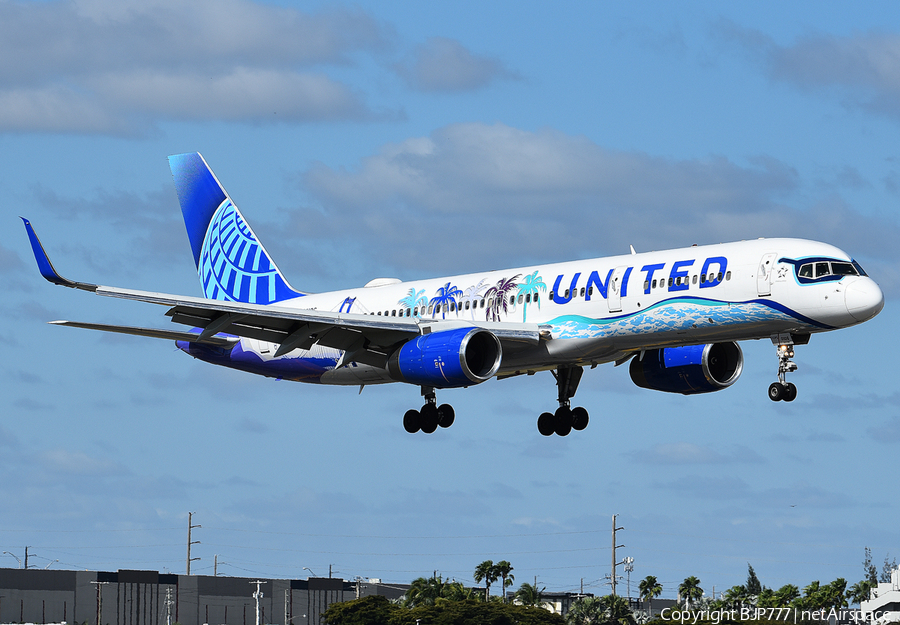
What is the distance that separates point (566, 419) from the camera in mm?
49125

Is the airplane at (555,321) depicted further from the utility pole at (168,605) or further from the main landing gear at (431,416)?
the utility pole at (168,605)

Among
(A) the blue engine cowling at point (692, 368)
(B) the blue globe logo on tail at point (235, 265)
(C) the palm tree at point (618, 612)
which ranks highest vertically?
(B) the blue globe logo on tail at point (235, 265)

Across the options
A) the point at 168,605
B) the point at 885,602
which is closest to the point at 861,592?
the point at 885,602

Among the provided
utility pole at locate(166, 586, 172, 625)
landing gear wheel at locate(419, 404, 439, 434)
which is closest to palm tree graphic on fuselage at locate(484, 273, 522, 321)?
landing gear wheel at locate(419, 404, 439, 434)

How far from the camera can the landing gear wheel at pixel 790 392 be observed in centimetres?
3927

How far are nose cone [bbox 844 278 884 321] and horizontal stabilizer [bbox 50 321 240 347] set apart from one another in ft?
67.0

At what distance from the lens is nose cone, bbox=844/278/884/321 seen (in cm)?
3769

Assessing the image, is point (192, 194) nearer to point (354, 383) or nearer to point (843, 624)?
point (354, 383)

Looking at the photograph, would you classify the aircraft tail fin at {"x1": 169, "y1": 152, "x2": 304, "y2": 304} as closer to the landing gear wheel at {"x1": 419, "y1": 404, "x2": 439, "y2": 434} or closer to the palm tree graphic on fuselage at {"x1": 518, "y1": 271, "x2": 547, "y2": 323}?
the landing gear wheel at {"x1": 419, "y1": 404, "x2": 439, "y2": 434}

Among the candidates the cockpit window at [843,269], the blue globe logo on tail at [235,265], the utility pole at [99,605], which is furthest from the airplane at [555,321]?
the utility pole at [99,605]

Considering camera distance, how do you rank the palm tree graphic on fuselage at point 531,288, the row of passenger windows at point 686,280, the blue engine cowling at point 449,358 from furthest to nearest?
the palm tree graphic on fuselage at point 531,288, the blue engine cowling at point 449,358, the row of passenger windows at point 686,280

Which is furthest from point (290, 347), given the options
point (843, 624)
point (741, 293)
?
point (843, 624)

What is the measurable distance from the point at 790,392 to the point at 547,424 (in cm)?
1196

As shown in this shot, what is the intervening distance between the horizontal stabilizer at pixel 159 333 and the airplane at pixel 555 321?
0.07 metres
